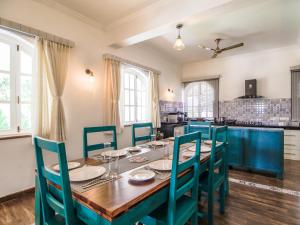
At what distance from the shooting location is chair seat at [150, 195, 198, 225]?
117 centimetres

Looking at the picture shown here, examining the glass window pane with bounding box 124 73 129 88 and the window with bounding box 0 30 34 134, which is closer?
the window with bounding box 0 30 34 134

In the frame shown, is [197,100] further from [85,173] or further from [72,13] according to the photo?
[85,173]

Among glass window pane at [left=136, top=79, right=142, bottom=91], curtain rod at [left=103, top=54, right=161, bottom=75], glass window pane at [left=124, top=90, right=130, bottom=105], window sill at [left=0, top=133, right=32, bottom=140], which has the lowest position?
window sill at [left=0, top=133, right=32, bottom=140]

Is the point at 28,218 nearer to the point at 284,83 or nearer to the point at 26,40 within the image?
the point at 26,40

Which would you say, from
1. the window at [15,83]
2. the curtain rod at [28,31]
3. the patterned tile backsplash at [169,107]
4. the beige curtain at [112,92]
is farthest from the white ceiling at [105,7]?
the patterned tile backsplash at [169,107]

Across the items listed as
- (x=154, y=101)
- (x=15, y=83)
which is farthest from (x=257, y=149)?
(x=15, y=83)

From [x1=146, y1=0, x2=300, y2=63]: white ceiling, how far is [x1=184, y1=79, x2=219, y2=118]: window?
113 centimetres

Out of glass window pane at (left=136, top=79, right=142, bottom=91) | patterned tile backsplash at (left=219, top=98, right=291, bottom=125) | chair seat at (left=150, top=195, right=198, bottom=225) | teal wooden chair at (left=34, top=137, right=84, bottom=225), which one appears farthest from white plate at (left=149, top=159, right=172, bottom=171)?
patterned tile backsplash at (left=219, top=98, right=291, bottom=125)

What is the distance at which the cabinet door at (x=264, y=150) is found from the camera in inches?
114

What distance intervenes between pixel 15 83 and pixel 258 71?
5.31 metres

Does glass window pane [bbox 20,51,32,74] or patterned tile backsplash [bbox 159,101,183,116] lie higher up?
glass window pane [bbox 20,51,32,74]

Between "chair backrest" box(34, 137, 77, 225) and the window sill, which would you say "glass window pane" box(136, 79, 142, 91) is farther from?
"chair backrest" box(34, 137, 77, 225)

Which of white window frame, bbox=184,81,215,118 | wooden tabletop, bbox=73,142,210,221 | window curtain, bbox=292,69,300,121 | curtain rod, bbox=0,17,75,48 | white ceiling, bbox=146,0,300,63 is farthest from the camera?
white window frame, bbox=184,81,215,118

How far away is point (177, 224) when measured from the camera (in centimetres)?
116
